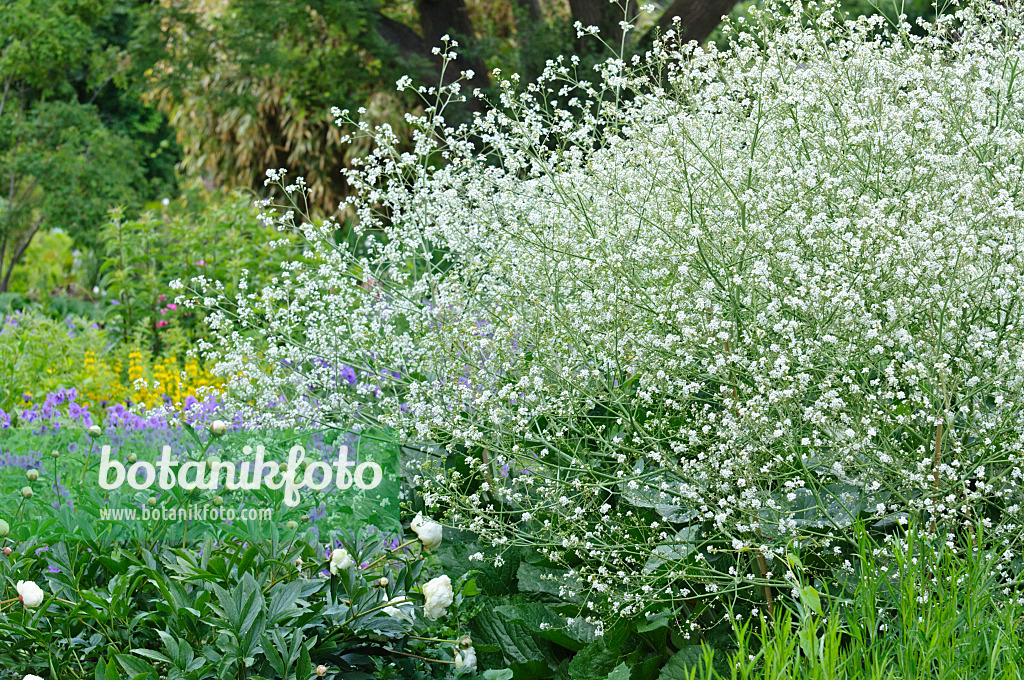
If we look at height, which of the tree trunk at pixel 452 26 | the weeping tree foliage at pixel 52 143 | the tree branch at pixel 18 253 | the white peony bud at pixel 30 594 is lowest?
the white peony bud at pixel 30 594

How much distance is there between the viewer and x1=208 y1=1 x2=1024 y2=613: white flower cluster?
7.48 feet

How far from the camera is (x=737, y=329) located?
99.0 inches

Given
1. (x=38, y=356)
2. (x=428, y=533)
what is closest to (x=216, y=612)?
(x=428, y=533)

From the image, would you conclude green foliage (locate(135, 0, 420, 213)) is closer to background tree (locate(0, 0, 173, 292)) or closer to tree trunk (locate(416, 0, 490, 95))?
tree trunk (locate(416, 0, 490, 95))

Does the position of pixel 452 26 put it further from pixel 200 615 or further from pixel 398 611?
pixel 200 615

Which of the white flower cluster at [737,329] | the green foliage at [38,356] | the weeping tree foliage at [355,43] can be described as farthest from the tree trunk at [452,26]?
the white flower cluster at [737,329]

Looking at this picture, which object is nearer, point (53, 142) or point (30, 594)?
point (30, 594)

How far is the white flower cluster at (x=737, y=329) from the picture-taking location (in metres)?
2.28

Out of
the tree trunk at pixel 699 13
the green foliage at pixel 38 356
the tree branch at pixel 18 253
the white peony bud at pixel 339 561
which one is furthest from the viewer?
the tree branch at pixel 18 253

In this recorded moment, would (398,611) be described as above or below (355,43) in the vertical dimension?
below

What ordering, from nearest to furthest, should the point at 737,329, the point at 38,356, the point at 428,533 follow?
1. the point at 428,533
2. the point at 737,329
3. the point at 38,356

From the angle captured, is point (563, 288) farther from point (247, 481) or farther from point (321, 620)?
point (321, 620)

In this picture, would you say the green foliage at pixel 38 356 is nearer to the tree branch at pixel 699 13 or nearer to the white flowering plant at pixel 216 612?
the white flowering plant at pixel 216 612

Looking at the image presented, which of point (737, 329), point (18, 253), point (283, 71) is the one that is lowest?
point (18, 253)
